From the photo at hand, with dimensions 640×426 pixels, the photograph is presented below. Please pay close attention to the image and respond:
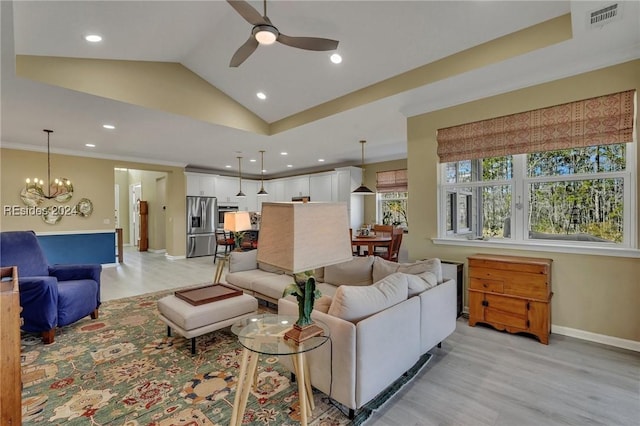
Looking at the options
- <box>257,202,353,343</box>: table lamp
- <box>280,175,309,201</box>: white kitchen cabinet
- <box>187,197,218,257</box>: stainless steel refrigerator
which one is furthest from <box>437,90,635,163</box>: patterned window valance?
<box>187,197,218,257</box>: stainless steel refrigerator

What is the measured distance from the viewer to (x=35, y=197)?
5852mm

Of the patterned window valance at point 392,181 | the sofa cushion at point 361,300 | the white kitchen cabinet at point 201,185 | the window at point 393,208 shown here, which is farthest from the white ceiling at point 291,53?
the white kitchen cabinet at point 201,185

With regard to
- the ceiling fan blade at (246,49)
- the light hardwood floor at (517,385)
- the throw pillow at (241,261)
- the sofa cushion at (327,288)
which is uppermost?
the ceiling fan blade at (246,49)

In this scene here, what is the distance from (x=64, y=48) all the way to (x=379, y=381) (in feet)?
14.7

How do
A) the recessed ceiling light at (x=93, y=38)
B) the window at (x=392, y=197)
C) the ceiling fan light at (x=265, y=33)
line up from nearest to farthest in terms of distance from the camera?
1. the ceiling fan light at (x=265, y=33)
2. the recessed ceiling light at (x=93, y=38)
3. the window at (x=392, y=197)

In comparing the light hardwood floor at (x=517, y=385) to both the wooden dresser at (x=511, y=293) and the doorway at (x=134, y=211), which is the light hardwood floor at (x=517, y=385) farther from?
the doorway at (x=134, y=211)

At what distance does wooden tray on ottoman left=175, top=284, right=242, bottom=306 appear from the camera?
112 inches

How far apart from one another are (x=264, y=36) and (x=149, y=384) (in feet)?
9.44

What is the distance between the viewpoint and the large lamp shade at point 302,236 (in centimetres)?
131

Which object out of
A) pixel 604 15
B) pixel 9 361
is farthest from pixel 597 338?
pixel 9 361

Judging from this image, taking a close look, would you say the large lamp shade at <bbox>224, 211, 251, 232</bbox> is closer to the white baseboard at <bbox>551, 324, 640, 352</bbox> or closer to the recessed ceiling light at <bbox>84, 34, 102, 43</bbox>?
the recessed ceiling light at <bbox>84, 34, 102, 43</bbox>

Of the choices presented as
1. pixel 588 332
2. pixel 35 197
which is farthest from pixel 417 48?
pixel 35 197

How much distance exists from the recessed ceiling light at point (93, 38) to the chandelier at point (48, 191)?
3.78m

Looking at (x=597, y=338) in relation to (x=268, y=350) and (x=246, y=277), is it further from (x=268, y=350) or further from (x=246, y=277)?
(x=246, y=277)
